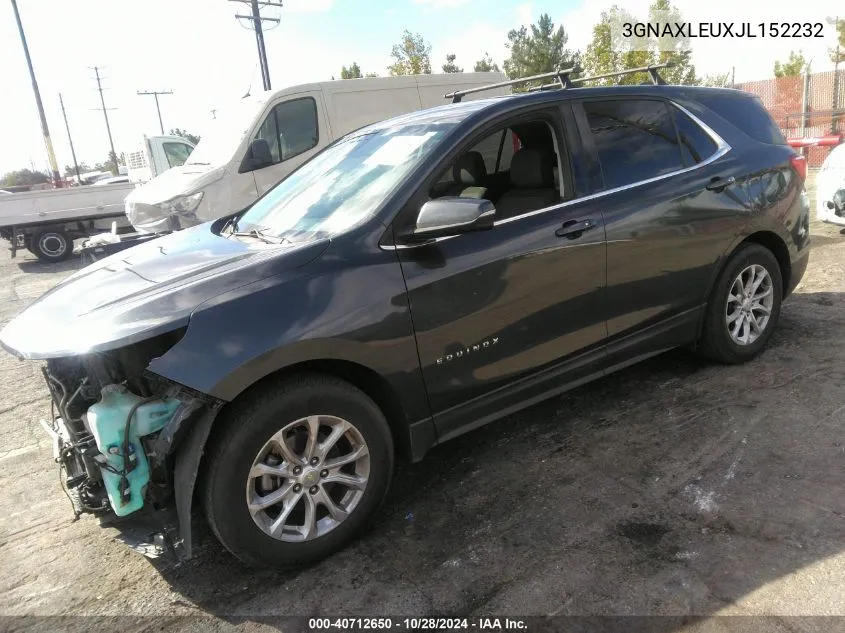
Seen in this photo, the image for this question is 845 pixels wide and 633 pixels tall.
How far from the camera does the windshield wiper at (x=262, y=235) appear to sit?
9.84 ft

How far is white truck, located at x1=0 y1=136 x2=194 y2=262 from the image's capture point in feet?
40.5

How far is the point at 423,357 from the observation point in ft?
9.14

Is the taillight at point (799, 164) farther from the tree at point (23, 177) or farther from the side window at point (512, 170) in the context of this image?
the tree at point (23, 177)

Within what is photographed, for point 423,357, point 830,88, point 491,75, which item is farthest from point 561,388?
point 830,88

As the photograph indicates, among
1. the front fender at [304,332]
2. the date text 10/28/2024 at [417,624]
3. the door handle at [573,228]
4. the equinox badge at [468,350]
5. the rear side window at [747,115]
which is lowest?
the date text 10/28/2024 at [417,624]

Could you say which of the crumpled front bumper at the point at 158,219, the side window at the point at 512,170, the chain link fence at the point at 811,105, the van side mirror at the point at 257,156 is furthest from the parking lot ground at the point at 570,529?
the chain link fence at the point at 811,105

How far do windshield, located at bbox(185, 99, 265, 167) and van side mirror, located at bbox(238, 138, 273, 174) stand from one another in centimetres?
21

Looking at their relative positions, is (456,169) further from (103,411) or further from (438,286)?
(103,411)

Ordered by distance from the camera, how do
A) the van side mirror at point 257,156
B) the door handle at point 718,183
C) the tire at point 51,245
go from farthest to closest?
1. the tire at point 51,245
2. the van side mirror at point 257,156
3. the door handle at point 718,183

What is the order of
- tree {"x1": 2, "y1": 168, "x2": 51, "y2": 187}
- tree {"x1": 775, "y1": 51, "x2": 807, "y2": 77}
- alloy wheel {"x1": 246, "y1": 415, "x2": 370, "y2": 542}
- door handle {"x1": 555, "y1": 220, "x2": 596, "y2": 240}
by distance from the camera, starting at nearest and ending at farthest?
alloy wheel {"x1": 246, "y1": 415, "x2": 370, "y2": 542} → door handle {"x1": 555, "y1": 220, "x2": 596, "y2": 240} → tree {"x1": 775, "y1": 51, "x2": 807, "y2": 77} → tree {"x1": 2, "y1": 168, "x2": 51, "y2": 187}

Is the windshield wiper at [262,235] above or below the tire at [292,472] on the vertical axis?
above

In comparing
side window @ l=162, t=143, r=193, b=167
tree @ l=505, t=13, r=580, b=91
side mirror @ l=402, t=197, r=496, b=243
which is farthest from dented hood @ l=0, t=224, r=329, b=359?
tree @ l=505, t=13, r=580, b=91

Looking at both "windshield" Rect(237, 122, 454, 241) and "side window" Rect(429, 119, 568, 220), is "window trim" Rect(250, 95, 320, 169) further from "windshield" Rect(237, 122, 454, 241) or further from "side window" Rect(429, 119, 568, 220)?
"side window" Rect(429, 119, 568, 220)

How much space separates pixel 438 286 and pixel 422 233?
0.25m
